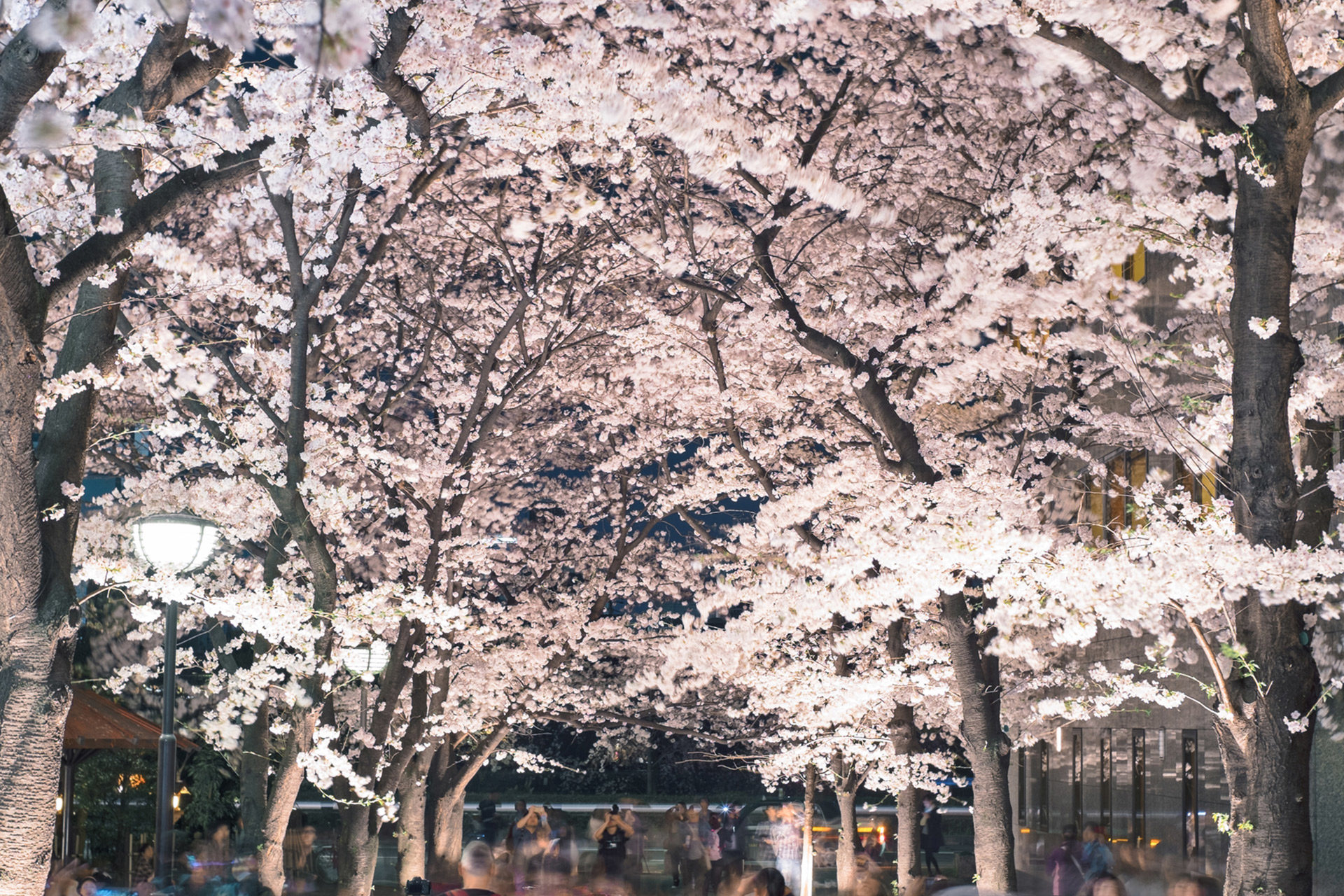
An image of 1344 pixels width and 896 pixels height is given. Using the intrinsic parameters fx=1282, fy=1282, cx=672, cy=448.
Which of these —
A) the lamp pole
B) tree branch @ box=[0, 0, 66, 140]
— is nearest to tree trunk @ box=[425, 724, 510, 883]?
the lamp pole

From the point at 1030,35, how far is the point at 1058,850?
13.1 m

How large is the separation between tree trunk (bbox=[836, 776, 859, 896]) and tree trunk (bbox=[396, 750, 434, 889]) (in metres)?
7.12

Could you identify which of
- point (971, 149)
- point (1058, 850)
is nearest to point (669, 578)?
point (1058, 850)

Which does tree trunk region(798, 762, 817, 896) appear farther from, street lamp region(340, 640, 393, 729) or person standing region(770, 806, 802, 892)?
street lamp region(340, 640, 393, 729)

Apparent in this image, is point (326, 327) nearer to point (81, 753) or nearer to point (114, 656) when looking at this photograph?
point (81, 753)

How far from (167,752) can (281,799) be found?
4.33m

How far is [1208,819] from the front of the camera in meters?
17.4

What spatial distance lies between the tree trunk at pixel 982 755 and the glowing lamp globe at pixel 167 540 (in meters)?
7.39

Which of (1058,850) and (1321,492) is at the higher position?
(1321,492)

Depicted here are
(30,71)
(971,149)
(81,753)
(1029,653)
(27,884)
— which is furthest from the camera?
(81,753)

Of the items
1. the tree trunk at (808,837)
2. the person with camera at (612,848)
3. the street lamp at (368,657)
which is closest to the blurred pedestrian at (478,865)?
the person with camera at (612,848)

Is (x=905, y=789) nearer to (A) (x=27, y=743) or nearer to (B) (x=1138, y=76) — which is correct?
(B) (x=1138, y=76)

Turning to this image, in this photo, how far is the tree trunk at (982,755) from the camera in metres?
13.1

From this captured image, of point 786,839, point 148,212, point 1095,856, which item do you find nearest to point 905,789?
point 1095,856
